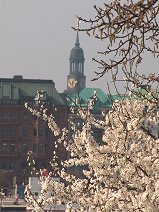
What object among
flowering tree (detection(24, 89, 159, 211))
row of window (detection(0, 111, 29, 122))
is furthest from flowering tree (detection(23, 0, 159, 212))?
row of window (detection(0, 111, 29, 122))

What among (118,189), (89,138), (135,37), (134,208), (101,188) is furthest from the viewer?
(89,138)

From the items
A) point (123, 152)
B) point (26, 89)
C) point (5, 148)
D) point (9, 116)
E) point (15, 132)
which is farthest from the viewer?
point (26, 89)

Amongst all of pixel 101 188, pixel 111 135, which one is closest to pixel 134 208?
pixel 101 188

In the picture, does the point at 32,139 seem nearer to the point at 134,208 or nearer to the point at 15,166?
the point at 15,166

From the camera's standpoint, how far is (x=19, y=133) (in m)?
81.9

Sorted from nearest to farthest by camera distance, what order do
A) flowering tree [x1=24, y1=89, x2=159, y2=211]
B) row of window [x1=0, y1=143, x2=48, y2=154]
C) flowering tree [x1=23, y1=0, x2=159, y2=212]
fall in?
flowering tree [x1=23, y1=0, x2=159, y2=212] → flowering tree [x1=24, y1=89, x2=159, y2=211] → row of window [x1=0, y1=143, x2=48, y2=154]

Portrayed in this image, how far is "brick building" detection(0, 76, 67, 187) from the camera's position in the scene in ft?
267

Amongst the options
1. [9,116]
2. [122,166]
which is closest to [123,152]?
[122,166]

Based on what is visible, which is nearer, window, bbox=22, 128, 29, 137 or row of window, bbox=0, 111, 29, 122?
row of window, bbox=0, 111, 29, 122

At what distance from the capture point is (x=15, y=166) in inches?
3226

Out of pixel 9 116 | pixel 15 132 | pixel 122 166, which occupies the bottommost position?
pixel 122 166

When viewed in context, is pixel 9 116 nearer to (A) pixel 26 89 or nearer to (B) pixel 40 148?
(A) pixel 26 89

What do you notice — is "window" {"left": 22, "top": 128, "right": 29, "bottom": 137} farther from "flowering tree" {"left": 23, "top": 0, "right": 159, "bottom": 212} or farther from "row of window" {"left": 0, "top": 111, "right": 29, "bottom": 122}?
"flowering tree" {"left": 23, "top": 0, "right": 159, "bottom": 212}

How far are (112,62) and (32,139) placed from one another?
3053 inches
